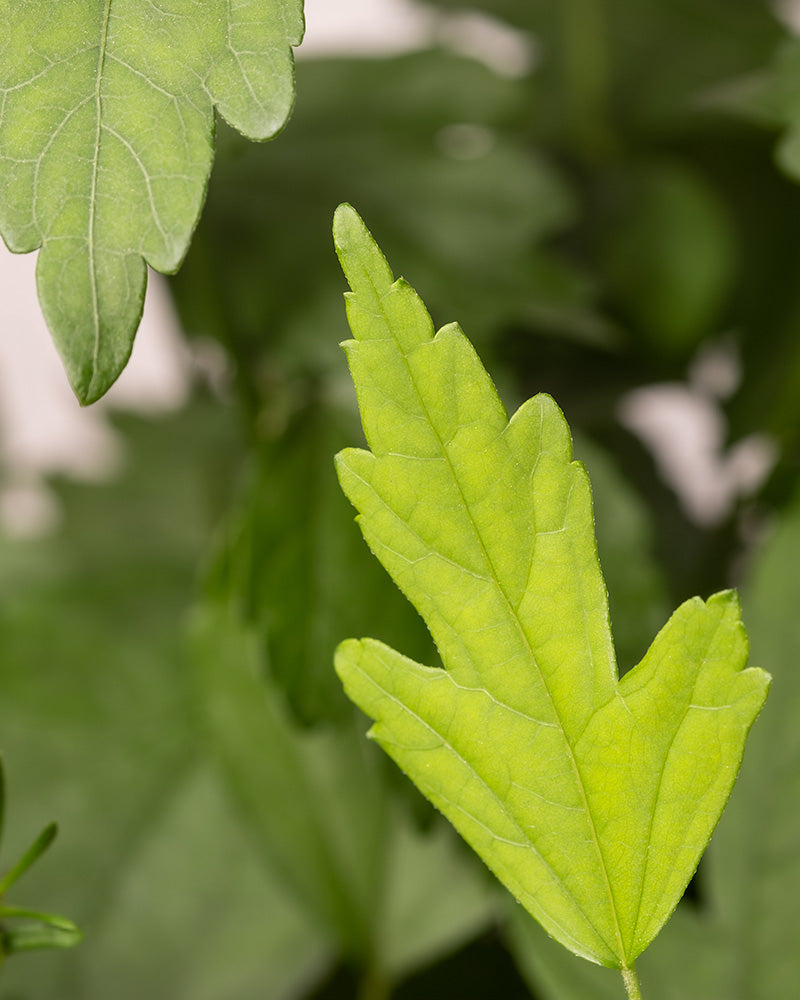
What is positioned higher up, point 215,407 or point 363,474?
point 363,474

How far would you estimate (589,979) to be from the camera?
9.1 inches

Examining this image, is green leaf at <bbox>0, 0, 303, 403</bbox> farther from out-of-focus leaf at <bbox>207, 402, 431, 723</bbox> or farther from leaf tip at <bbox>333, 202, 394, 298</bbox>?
out-of-focus leaf at <bbox>207, 402, 431, 723</bbox>

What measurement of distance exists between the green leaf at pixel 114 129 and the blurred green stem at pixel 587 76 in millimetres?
288

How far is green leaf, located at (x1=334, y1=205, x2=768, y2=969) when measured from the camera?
13cm

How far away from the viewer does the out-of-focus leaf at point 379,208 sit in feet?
1.02

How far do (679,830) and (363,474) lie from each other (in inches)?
2.3

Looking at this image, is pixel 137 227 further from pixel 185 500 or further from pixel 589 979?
pixel 185 500

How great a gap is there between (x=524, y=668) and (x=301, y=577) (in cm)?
14

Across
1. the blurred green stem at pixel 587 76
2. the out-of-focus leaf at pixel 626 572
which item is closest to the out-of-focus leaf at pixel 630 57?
the blurred green stem at pixel 587 76

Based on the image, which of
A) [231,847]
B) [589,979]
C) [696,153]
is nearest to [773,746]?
[589,979]

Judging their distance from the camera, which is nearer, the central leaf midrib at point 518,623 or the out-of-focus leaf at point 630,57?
the central leaf midrib at point 518,623

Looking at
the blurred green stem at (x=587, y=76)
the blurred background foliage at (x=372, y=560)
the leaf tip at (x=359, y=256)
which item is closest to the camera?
the leaf tip at (x=359, y=256)

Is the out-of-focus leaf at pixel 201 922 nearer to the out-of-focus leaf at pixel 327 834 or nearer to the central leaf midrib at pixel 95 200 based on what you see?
the out-of-focus leaf at pixel 327 834

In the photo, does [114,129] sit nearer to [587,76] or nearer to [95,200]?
[95,200]
